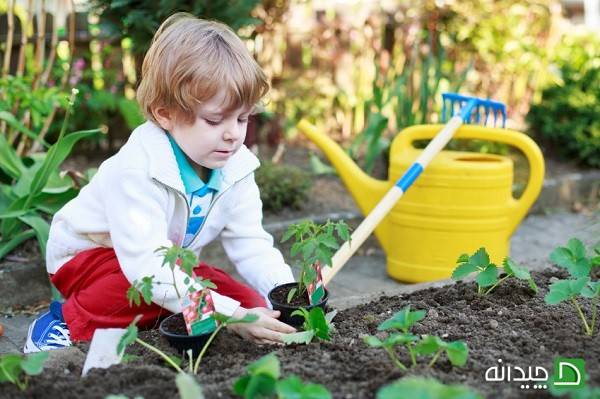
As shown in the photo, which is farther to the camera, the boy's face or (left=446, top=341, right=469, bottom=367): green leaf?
the boy's face

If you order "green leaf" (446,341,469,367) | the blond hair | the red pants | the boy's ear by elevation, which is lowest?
the red pants

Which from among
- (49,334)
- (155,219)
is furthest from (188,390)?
(49,334)

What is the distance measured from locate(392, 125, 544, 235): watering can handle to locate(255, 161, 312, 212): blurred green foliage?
2.08 feet

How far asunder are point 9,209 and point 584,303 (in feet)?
5.99

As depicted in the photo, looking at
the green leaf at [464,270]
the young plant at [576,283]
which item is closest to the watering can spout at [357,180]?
the green leaf at [464,270]

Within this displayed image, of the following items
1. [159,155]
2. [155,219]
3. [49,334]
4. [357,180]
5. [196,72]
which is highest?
[196,72]

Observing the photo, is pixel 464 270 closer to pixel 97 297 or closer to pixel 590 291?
pixel 590 291

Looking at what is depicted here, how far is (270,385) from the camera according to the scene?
1514 mm

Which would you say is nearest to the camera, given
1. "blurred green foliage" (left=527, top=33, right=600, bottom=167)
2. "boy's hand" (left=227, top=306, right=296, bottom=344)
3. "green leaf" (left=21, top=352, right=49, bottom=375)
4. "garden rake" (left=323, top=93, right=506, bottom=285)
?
"green leaf" (left=21, top=352, right=49, bottom=375)

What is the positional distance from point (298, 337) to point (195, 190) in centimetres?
53

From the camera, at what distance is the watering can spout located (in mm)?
3240

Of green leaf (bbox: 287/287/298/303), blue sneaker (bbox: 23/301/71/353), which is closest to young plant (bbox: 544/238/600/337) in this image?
green leaf (bbox: 287/287/298/303)

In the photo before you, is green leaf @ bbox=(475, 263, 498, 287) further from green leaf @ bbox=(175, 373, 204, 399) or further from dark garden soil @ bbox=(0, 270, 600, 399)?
green leaf @ bbox=(175, 373, 204, 399)

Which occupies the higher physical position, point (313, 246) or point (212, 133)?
point (212, 133)
